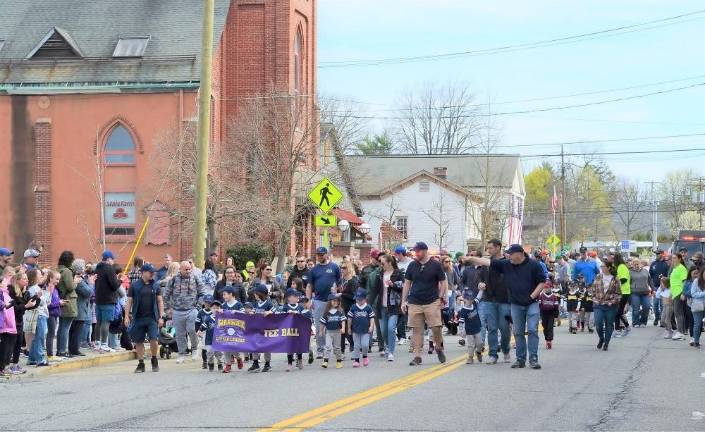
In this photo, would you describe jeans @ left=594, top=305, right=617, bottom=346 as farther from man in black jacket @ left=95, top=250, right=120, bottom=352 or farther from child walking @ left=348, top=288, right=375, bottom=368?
man in black jacket @ left=95, top=250, right=120, bottom=352

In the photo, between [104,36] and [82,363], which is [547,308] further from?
[104,36]

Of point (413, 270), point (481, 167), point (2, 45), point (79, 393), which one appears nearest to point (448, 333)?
point (413, 270)

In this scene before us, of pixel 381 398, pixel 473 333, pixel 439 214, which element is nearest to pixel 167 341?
pixel 473 333

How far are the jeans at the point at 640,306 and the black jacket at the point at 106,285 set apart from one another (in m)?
15.4

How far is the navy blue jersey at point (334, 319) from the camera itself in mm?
19062

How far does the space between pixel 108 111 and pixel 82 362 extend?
24795 millimetres

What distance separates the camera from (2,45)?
46.2 meters

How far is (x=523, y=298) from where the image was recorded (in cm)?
1789

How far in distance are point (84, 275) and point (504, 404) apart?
36.7ft

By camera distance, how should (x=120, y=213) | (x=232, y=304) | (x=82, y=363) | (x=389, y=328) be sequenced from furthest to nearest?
(x=120, y=213)
(x=389, y=328)
(x=82, y=363)
(x=232, y=304)

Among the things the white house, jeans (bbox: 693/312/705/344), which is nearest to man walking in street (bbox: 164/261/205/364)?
jeans (bbox: 693/312/705/344)

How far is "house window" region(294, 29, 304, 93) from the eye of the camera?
47.6 meters

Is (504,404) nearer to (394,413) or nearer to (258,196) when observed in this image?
(394,413)

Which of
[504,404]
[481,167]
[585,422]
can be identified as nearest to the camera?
[585,422]
